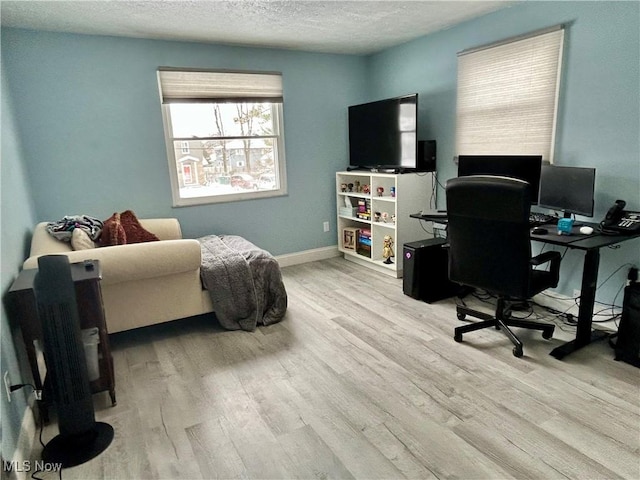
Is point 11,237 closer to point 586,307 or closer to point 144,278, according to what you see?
point 144,278

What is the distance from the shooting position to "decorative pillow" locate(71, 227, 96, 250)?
2.79 m

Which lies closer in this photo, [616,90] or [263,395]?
[263,395]

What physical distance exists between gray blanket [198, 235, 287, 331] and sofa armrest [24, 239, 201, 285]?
0.80 ft

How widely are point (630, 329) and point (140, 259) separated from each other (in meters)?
2.99

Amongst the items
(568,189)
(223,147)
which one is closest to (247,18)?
(223,147)

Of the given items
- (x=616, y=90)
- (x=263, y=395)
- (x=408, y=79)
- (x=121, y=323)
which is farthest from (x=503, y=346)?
(x=408, y=79)

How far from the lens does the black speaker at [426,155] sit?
3932mm

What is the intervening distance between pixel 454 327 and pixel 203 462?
1.94 meters

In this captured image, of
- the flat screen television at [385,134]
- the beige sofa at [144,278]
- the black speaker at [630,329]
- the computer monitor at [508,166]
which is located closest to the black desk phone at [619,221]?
the black speaker at [630,329]

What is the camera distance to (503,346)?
2.61 metres

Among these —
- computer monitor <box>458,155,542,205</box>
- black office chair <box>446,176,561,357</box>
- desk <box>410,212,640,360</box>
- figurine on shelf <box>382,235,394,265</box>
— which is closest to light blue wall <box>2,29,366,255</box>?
figurine on shelf <box>382,235,394,265</box>

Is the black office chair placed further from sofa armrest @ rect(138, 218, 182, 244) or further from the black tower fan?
sofa armrest @ rect(138, 218, 182, 244)

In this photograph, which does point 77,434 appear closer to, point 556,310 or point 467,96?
point 556,310

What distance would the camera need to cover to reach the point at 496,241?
2.33 metres
